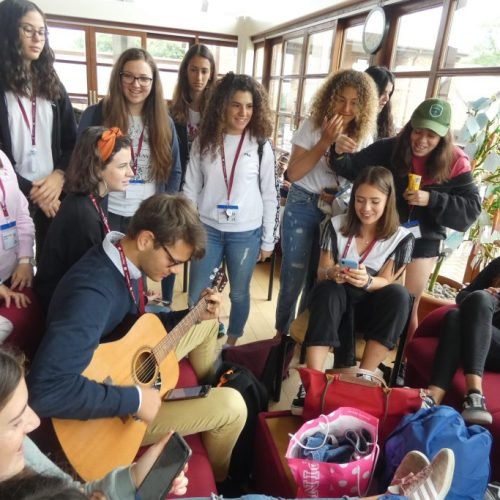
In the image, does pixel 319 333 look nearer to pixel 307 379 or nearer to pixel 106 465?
pixel 307 379

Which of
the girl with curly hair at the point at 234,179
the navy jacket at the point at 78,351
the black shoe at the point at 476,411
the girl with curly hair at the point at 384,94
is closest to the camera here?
the navy jacket at the point at 78,351

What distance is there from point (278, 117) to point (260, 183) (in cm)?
423

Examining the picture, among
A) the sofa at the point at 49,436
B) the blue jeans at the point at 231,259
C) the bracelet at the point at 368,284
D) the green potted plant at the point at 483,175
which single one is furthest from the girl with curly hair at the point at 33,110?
the green potted plant at the point at 483,175

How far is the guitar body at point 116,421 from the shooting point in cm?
113

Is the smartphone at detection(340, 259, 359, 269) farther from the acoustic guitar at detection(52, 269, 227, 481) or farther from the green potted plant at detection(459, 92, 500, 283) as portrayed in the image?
the green potted plant at detection(459, 92, 500, 283)

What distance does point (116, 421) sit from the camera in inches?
47.8

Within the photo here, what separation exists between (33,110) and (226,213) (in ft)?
3.27

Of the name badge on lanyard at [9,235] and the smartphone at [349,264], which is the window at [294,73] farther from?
the name badge on lanyard at [9,235]

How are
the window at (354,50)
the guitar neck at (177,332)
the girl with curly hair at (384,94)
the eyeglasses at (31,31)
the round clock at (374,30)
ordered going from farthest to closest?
the window at (354,50) < the round clock at (374,30) < the girl with curly hair at (384,94) < the eyeglasses at (31,31) < the guitar neck at (177,332)

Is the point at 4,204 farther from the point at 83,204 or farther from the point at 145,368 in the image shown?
the point at 145,368

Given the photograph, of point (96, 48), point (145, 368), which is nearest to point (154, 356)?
point (145, 368)

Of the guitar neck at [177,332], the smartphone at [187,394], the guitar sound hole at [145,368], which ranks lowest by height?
the smartphone at [187,394]

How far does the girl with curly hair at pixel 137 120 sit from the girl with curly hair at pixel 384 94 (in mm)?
1184

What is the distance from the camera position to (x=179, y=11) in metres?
6.20
